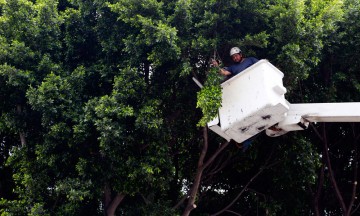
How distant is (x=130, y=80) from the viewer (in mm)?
7539

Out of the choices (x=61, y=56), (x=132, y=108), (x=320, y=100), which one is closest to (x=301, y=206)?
(x=320, y=100)

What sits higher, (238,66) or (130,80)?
(130,80)

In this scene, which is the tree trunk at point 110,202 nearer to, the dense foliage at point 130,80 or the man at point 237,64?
the dense foliage at point 130,80

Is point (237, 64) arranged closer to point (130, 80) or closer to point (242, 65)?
point (242, 65)

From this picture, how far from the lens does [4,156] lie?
33.5 feet

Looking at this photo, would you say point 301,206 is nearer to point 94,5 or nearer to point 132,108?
point 132,108

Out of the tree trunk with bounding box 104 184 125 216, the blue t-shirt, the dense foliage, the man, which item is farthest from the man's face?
the tree trunk with bounding box 104 184 125 216

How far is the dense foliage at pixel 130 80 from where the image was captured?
7.21 meters

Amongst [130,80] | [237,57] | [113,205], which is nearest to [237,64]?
[237,57]

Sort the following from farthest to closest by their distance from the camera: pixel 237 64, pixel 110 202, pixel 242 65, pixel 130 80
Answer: pixel 110 202
pixel 130 80
pixel 237 64
pixel 242 65

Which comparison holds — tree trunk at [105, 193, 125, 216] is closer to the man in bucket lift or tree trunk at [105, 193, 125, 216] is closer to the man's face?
the man in bucket lift

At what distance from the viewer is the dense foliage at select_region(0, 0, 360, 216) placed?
7211mm

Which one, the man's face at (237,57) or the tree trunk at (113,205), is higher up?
the man's face at (237,57)

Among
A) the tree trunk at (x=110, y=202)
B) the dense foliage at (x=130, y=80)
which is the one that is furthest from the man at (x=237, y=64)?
the tree trunk at (x=110, y=202)
